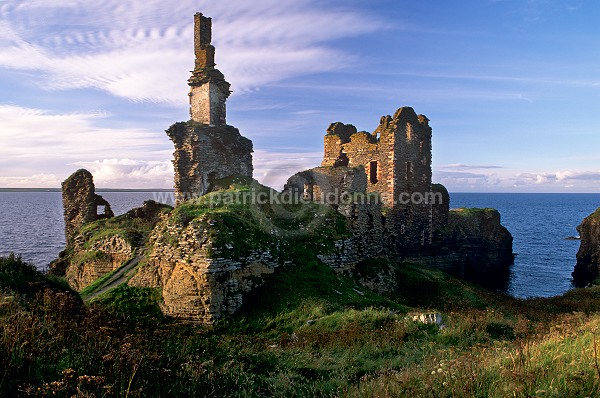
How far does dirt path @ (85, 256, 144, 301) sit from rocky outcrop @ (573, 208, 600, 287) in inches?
1555

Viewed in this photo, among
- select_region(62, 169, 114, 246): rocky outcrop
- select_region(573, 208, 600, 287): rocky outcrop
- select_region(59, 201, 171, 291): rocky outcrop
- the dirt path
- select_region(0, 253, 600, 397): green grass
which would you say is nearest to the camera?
select_region(0, 253, 600, 397): green grass

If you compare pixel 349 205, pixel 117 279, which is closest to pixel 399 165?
pixel 349 205

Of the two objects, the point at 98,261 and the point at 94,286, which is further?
the point at 98,261

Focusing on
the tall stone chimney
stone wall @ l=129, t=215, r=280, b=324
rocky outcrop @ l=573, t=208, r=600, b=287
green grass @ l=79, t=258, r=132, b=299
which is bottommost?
rocky outcrop @ l=573, t=208, r=600, b=287

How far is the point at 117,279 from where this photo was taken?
1728cm

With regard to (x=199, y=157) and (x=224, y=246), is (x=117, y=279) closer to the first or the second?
(x=224, y=246)

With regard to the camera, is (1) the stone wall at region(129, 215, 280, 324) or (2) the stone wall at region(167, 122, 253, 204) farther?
(2) the stone wall at region(167, 122, 253, 204)

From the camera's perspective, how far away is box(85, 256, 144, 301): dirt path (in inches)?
627

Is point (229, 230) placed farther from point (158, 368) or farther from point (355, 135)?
point (355, 135)

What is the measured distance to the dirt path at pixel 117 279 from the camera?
1592 cm

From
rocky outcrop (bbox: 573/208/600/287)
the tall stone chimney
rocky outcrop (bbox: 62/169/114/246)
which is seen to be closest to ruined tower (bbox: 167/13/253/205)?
the tall stone chimney

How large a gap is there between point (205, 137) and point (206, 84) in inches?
147

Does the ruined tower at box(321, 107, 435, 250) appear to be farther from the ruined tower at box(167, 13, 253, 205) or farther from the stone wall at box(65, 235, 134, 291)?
the stone wall at box(65, 235, 134, 291)

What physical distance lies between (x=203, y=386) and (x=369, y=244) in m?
16.1
